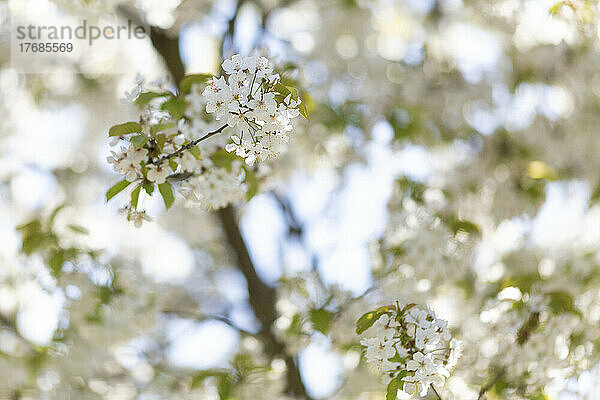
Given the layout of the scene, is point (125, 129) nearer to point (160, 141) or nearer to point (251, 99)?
point (160, 141)

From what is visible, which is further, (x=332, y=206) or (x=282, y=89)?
(x=332, y=206)

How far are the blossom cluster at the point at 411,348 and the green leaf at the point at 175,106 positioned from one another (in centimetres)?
85

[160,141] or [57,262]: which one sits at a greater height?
[57,262]

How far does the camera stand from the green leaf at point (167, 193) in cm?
184

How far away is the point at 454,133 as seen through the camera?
417 cm

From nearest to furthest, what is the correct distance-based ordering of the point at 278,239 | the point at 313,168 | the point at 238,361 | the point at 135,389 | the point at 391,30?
the point at 238,361, the point at 135,389, the point at 313,168, the point at 278,239, the point at 391,30

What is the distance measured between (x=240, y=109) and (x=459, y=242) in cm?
178

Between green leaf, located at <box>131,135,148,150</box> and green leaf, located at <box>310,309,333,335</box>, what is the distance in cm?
128

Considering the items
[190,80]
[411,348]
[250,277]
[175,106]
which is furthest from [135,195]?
[250,277]

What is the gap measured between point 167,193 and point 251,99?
1.41 feet

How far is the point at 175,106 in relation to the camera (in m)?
2.06

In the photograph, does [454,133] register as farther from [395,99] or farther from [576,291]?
[576,291]

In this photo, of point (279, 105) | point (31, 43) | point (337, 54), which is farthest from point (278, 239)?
point (279, 105)

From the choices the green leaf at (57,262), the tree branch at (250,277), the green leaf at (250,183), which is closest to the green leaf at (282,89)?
the green leaf at (250,183)
